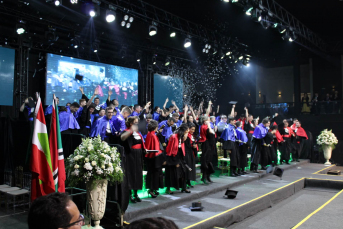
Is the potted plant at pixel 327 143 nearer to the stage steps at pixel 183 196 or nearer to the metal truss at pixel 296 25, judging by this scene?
the metal truss at pixel 296 25

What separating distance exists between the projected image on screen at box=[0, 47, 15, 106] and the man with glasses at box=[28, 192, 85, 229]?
397 inches

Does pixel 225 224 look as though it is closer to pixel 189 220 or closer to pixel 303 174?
pixel 189 220

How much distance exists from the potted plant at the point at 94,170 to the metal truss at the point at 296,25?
914cm

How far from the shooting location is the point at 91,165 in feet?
13.1

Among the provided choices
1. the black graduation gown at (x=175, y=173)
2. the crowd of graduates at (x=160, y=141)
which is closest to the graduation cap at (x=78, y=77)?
the crowd of graduates at (x=160, y=141)

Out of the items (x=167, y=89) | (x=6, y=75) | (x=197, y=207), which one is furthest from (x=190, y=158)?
(x=167, y=89)

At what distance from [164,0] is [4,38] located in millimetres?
5871

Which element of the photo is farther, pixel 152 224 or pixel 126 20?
pixel 126 20

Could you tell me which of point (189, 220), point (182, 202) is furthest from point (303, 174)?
point (189, 220)

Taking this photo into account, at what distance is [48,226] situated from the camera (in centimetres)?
127

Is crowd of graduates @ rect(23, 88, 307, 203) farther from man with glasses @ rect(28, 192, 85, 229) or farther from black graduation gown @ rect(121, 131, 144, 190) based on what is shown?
man with glasses @ rect(28, 192, 85, 229)

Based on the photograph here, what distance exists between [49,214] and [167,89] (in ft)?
49.1

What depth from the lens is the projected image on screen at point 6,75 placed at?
1001cm

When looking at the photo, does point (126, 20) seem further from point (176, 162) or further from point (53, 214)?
point (53, 214)
